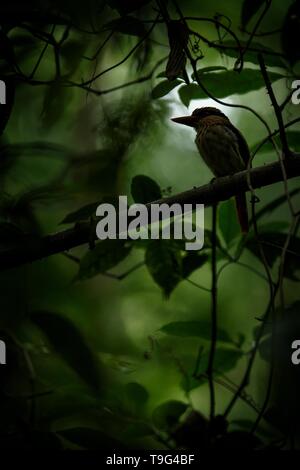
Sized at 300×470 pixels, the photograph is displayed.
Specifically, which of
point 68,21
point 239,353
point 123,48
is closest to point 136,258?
point 123,48

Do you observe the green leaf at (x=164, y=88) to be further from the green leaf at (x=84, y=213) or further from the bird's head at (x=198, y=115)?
the bird's head at (x=198, y=115)

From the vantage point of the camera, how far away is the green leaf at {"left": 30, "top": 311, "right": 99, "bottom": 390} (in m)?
1.17

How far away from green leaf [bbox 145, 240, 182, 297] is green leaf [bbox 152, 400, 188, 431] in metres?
0.31

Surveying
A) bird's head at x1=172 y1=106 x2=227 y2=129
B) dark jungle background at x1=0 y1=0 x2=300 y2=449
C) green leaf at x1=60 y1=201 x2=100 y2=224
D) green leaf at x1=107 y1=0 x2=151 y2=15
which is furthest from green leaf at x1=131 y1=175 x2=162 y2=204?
bird's head at x1=172 y1=106 x2=227 y2=129

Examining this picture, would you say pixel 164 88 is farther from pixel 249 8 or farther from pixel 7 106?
pixel 7 106

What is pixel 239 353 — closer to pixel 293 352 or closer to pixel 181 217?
pixel 181 217

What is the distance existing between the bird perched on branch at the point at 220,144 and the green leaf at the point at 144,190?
1.01 meters

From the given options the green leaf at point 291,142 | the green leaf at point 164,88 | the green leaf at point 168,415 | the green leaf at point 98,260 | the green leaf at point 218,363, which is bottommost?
the green leaf at point 168,415

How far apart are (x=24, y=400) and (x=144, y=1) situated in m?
0.93

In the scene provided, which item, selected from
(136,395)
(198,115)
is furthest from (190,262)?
(198,115)

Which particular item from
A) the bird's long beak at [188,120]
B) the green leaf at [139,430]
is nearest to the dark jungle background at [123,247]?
the green leaf at [139,430]

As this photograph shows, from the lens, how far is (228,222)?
200 centimetres

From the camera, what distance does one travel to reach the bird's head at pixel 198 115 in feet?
9.59

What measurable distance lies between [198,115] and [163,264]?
135cm
